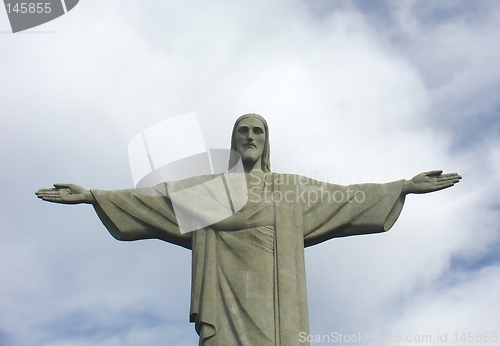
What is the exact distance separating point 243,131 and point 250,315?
13.2 ft

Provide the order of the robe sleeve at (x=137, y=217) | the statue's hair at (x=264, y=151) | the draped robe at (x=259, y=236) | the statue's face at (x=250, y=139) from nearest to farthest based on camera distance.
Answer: the draped robe at (x=259, y=236) → the robe sleeve at (x=137, y=217) → the statue's face at (x=250, y=139) → the statue's hair at (x=264, y=151)

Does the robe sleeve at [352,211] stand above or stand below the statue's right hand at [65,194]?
below

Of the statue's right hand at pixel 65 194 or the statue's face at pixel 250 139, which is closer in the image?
the statue's right hand at pixel 65 194

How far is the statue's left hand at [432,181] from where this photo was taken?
14.5 m

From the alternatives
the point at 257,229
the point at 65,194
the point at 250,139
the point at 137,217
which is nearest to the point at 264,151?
the point at 250,139

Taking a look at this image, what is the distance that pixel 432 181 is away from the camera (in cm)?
1459

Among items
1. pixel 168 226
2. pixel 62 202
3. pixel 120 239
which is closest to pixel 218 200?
pixel 168 226

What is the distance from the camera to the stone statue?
13.4 m

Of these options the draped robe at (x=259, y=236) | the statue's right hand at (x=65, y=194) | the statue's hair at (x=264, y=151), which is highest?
the statue's hair at (x=264, y=151)

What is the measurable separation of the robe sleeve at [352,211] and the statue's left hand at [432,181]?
28cm

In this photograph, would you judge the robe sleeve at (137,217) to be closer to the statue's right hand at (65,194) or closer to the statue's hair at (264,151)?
the statue's right hand at (65,194)

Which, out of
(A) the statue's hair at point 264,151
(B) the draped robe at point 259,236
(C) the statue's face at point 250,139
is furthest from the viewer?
(A) the statue's hair at point 264,151

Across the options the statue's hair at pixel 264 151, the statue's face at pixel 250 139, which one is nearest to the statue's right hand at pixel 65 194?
the statue's hair at pixel 264 151

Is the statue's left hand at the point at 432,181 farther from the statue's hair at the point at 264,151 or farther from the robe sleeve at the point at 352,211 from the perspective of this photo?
the statue's hair at the point at 264,151
